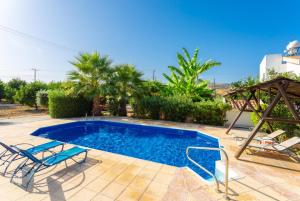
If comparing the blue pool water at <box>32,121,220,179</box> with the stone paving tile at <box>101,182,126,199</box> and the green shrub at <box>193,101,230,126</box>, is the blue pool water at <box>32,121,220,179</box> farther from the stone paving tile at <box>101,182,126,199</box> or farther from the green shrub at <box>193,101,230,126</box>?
the stone paving tile at <box>101,182,126,199</box>

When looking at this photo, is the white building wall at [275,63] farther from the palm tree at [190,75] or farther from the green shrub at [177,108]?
the green shrub at [177,108]

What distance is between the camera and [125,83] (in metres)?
14.4

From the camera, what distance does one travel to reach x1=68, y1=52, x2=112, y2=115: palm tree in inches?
520

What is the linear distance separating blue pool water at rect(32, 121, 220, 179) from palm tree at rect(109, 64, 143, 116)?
301cm

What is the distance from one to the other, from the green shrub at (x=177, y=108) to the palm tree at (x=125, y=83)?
280cm

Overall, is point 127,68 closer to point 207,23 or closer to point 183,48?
point 183,48

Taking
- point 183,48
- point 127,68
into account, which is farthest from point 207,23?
point 127,68

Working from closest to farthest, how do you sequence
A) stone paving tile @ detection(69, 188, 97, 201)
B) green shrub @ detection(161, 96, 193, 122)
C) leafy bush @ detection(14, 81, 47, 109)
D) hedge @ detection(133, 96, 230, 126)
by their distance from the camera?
stone paving tile @ detection(69, 188, 97, 201), hedge @ detection(133, 96, 230, 126), green shrub @ detection(161, 96, 193, 122), leafy bush @ detection(14, 81, 47, 109)

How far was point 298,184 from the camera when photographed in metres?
3.81

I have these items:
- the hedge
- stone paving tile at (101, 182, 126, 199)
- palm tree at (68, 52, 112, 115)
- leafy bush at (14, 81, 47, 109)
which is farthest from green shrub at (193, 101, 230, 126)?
leafy bush at (14, 81, 47, 109)

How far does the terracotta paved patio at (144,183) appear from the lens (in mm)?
3285

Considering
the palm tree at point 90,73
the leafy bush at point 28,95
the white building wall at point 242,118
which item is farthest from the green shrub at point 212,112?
the leafy bush at point 28,95

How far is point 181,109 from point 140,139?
481cm

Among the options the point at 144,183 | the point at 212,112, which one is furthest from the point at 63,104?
the point at 212,112
